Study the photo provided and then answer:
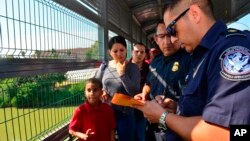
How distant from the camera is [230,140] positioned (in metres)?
1.36

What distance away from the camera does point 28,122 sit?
276cm

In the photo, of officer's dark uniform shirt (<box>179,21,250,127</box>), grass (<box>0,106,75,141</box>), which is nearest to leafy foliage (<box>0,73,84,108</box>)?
grass (<box>0,106,75,141</box>)

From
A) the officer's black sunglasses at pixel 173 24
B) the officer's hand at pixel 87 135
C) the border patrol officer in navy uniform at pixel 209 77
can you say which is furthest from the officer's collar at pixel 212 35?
the officer's hand at pixel 87 135

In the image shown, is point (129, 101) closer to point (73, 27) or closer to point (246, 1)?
point (73, 27)

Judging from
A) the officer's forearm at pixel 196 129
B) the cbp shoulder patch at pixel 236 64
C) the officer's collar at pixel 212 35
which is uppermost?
the officer's collar at pixel 212 35

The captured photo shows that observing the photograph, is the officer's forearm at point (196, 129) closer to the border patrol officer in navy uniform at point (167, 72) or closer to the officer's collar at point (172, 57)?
the border patrol officer in navy uniform at point (167, 72)

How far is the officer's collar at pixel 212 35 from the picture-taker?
1657 mm

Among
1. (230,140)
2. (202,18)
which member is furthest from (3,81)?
(230,140)

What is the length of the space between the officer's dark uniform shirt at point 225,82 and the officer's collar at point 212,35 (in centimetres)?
1

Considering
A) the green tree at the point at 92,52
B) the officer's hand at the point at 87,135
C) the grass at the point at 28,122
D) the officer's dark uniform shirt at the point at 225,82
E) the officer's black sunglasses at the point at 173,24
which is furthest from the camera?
the green tree at the point at 92,52

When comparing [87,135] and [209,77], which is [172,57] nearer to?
[87,135]

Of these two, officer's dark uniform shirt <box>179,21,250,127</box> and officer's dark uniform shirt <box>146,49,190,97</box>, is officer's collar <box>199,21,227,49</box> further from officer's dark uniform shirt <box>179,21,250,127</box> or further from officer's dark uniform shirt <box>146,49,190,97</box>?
officer's dark uniform shirt <box>146,49,190,97</box>

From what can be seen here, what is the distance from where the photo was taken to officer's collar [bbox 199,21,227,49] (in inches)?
65.2

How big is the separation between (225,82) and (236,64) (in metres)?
0.09
